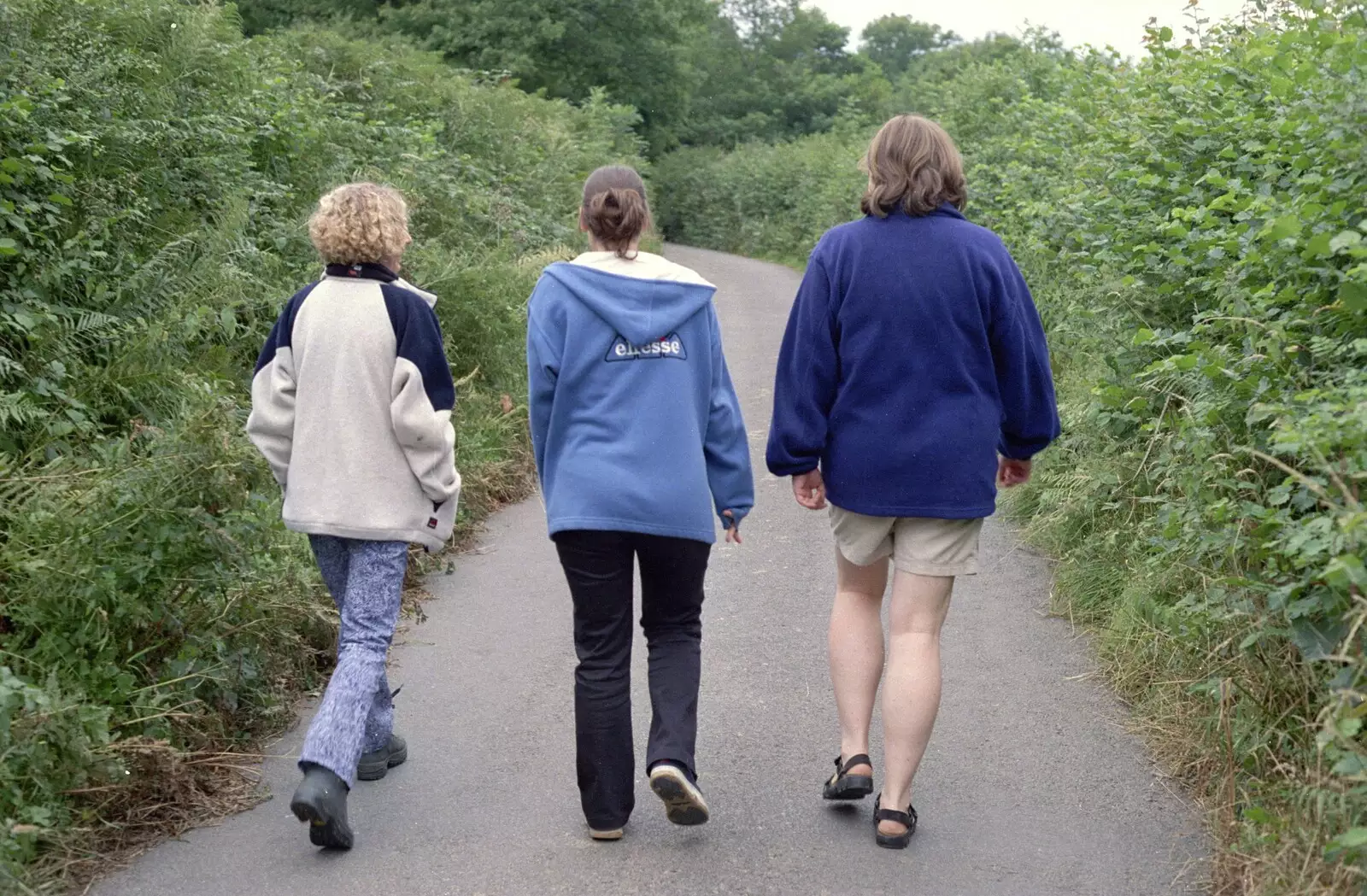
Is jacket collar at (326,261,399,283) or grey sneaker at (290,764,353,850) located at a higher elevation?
jacket collar at (326,261,399,283)

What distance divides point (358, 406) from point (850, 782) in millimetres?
1995

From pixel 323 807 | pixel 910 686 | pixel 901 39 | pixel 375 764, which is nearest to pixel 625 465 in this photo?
pixel 910 686

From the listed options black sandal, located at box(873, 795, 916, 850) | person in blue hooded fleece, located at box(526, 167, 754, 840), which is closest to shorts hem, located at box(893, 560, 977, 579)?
person in blue hooded fleece, located at box(526, 167, 754, 840)

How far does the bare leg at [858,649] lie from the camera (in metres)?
4.46

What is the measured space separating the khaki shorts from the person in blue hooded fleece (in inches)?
→ 14.8

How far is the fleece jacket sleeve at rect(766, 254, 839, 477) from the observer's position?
13.8 ft

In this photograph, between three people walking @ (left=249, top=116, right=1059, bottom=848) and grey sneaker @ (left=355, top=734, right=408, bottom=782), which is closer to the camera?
three people walking @ (left=249, top=116, right=1059, bottom=848)

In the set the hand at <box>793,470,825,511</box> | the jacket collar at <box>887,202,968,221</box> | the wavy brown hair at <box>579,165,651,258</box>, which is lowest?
the hand at <box>793,470,825,511</box>

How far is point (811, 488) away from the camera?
Answer: 435 cm

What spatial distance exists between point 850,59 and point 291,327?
86.9 meters

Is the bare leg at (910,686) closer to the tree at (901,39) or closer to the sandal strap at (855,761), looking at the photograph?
the sandal strap at (855,761)

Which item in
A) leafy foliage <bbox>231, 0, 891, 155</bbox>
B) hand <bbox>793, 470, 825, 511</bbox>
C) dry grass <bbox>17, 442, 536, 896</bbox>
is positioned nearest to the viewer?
dry grass <bbox>17, 442, 536, 896</bbox>

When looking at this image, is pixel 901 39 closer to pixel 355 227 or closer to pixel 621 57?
pixel 621 57

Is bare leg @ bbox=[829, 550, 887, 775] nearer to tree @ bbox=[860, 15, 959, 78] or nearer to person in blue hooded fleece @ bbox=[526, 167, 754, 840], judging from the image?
person in blue hooded fleece @ bbox=[526, 167, 754, 840]
